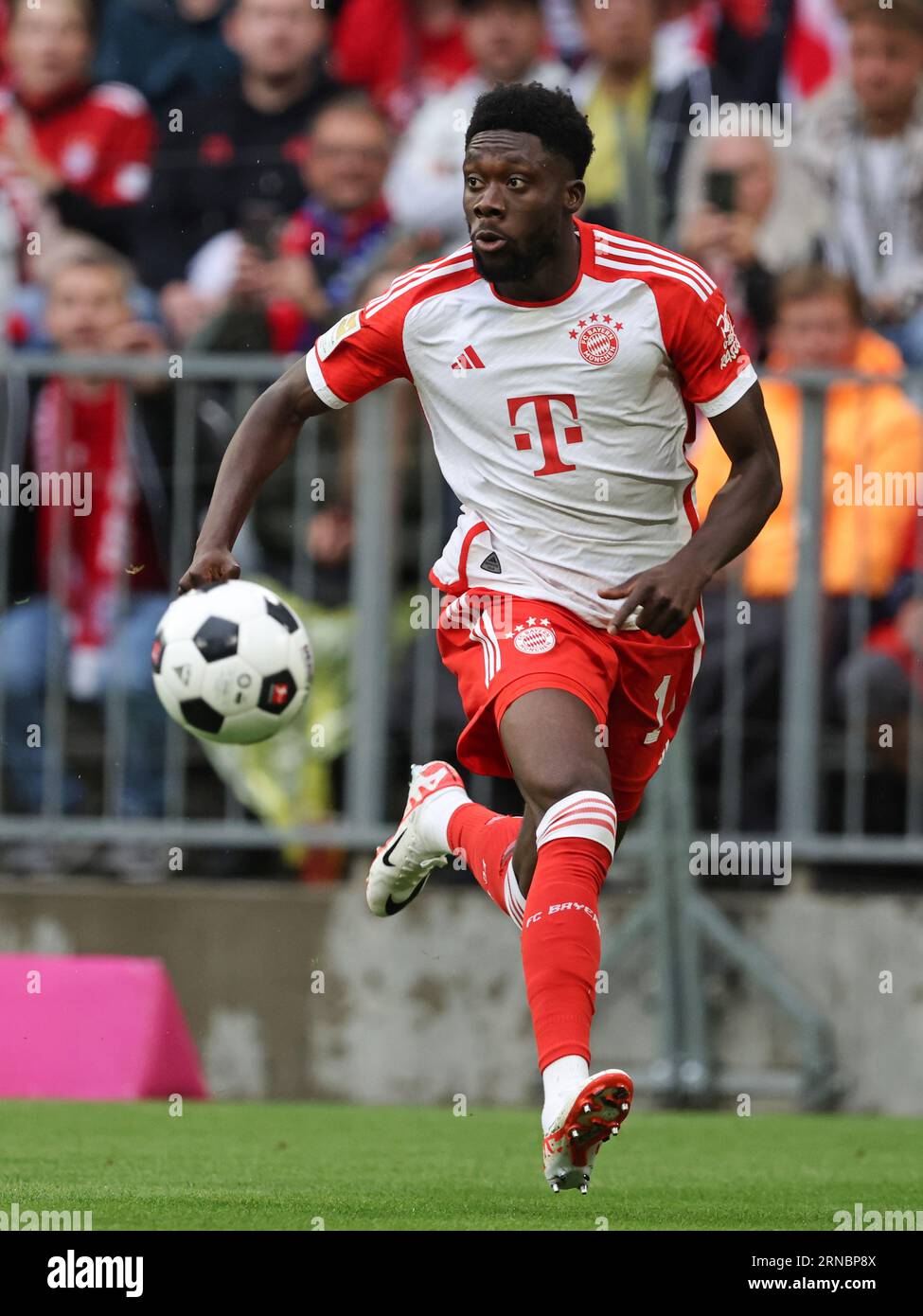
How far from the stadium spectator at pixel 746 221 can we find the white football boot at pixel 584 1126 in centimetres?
539

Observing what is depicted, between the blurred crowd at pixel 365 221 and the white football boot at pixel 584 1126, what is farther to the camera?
the blurred crowd at pixel 365 221

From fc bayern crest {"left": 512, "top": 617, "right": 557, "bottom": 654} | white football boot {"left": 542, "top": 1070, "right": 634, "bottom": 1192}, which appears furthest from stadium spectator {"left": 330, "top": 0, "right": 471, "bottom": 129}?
white football boot {"left": 542, "top": 1070, "right": 634, "bottom": 1192}

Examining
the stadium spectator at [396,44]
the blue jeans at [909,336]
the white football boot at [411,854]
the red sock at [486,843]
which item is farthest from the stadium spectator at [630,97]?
the red sock at [486,843]

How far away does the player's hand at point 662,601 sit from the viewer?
5.48m

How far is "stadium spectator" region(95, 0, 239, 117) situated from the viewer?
11.0 meters

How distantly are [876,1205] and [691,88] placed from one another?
601 centimetres

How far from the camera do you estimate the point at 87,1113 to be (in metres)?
7.89

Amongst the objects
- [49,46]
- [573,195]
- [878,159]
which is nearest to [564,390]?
[573,195]

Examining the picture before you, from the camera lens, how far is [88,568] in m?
9.23

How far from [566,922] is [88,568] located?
4.41 metres

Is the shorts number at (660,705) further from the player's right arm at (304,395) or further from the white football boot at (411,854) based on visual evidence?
the player's right arm at (304,395)

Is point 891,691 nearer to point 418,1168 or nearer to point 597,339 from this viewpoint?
point 418,1168

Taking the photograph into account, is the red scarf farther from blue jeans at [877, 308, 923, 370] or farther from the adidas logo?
the adidas logo

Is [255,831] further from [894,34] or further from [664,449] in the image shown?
[894,34]
